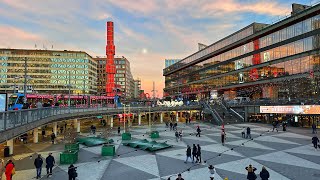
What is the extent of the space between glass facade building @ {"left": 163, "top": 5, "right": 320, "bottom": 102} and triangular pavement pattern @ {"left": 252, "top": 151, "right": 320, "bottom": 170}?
27.2 metres

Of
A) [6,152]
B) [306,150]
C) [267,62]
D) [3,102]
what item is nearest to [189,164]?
[306,150]

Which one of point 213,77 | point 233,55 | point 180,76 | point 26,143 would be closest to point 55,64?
point 180,76

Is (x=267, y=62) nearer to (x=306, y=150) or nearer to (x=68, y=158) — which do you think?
(x=306, y=150)

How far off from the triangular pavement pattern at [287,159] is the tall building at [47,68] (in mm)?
133635

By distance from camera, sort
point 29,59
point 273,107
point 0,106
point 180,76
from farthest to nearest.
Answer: point 29,59, point 180,76, point 273,107, point 0,106

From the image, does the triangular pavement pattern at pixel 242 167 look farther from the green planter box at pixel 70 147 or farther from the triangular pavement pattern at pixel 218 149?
the green planter box at pixel 70 147

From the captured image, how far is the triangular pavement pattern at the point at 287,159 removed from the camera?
2098cm

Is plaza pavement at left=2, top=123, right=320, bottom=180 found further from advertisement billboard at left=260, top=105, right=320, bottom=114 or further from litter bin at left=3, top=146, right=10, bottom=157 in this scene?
advertisement billboard at left=260, top=105, right=320, bottom=114

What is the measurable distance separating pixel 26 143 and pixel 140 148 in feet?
55.4

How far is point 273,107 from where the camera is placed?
2007 inches

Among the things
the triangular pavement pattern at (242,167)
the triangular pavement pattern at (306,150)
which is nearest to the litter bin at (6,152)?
the triangular pavement pattern at (242,167)

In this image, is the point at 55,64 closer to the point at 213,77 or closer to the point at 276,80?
the point at 213,77

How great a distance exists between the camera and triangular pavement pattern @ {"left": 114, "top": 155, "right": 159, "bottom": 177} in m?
20.4

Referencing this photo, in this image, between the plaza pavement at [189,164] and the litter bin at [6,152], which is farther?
the litter bin at [6,152]
